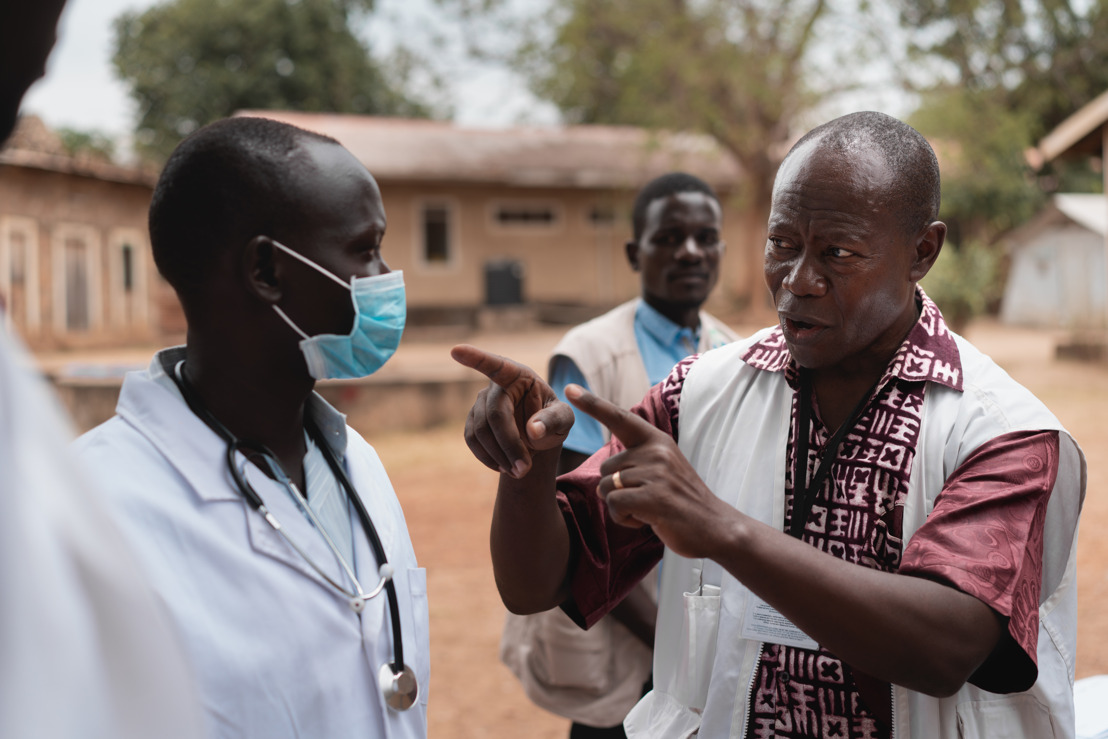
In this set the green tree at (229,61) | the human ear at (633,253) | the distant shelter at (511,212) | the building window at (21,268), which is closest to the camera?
the human ear at (633,253)

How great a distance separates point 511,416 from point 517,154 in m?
21.0

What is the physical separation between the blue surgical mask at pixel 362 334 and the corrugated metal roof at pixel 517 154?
58.4 ft

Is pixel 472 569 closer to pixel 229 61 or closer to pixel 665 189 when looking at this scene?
pixel 665 189

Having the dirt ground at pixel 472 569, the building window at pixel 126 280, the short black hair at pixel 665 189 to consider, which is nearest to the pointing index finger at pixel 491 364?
the short black hair at pixel 665 189

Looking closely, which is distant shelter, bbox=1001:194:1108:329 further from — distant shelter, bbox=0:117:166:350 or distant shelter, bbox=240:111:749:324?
distant shelter, bbox=0:117:166:350

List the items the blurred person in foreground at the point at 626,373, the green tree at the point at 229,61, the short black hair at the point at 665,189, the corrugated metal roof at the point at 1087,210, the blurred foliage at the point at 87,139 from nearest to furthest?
the blurred person in foreground at the point at 626,373 → the short black hair at the point at 665,189 → the corrugated metal roof at the point at 1087,210 → the green tree at the point at 229,61 → the blurred foliage at the point at 87,139

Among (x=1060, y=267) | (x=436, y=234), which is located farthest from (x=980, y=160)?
(x=436, y=234)

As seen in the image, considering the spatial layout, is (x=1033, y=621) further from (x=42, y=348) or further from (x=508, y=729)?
(x=42, y=348)

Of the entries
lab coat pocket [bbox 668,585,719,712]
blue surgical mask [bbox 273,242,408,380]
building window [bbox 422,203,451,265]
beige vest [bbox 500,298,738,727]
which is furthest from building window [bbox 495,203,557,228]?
lab coat pocket [bbox 668,585,719,712]

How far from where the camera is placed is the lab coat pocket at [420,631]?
1.85 m

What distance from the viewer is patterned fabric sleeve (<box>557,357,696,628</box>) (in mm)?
1940

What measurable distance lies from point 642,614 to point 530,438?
4.78 feet

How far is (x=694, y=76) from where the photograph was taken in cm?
1695

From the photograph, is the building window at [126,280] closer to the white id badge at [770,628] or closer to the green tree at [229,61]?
the green tree at [229,61]
